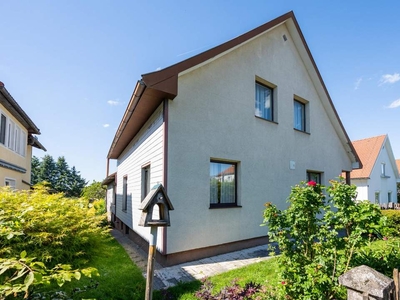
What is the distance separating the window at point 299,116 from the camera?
1012cm

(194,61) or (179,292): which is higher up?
(194,61)

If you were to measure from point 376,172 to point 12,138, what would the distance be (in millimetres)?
28221

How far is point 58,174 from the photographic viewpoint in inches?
1967

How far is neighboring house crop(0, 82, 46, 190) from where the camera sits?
10.5m

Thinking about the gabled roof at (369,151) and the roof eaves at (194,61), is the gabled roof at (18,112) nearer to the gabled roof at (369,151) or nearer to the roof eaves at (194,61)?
the roof eaves at (194,61)

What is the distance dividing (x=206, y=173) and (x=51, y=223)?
419 centimetres

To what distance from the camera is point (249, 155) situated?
25.1 feet

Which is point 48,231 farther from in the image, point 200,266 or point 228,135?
point 228,135

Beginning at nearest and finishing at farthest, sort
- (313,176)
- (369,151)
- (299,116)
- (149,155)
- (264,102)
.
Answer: (149,155)
(264,102)
(299,116)
(313,176)
(369,151)

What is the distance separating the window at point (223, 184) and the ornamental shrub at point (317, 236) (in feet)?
10.3

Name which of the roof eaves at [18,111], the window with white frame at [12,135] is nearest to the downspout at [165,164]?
the roof eaves at [18,111]

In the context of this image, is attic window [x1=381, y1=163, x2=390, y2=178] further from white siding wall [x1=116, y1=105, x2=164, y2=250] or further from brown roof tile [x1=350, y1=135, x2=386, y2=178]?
white siding wall [x1=116, y1=105, x2=164, y2=250]

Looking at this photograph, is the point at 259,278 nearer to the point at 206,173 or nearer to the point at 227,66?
the point at 206,173

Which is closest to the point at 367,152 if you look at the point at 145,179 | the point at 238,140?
the point at 238,140
